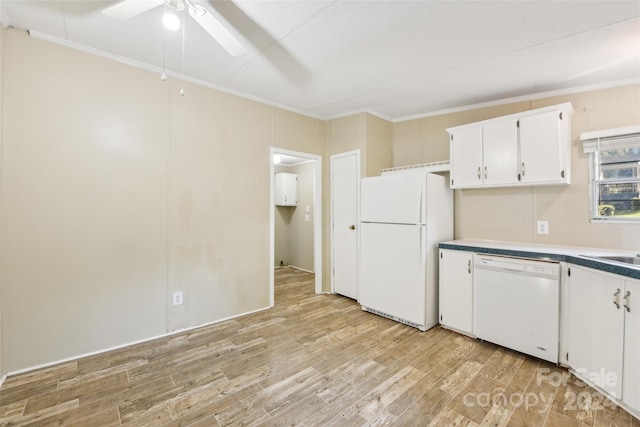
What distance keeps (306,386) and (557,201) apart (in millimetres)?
2890

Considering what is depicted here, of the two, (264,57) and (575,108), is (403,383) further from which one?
(575,108)

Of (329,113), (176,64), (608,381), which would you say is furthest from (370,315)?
(176,64)

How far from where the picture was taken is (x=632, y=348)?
1724mm

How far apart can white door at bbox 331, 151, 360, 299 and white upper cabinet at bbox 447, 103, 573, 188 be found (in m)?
1.25

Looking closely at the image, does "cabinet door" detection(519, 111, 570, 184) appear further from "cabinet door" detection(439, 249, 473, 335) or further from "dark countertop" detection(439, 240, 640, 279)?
"cabinet door" detection(439, 249, 473, 335)

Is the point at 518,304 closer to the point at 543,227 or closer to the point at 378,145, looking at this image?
the point at 543,227

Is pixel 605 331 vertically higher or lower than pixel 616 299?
lower

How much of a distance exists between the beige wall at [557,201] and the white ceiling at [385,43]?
16 centimetres

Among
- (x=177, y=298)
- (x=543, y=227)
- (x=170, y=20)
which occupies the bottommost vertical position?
(x=177, y=298)

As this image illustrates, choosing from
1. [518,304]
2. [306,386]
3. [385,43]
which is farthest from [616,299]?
[385,43]

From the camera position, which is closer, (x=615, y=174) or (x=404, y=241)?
(x=615, y=174)

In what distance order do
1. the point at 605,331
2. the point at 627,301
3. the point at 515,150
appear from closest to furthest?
1. the point at 627,301
2. the point at 605,331
3. the point at 515,150

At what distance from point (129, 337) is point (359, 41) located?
3239 millimetres

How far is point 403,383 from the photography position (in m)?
2.04
